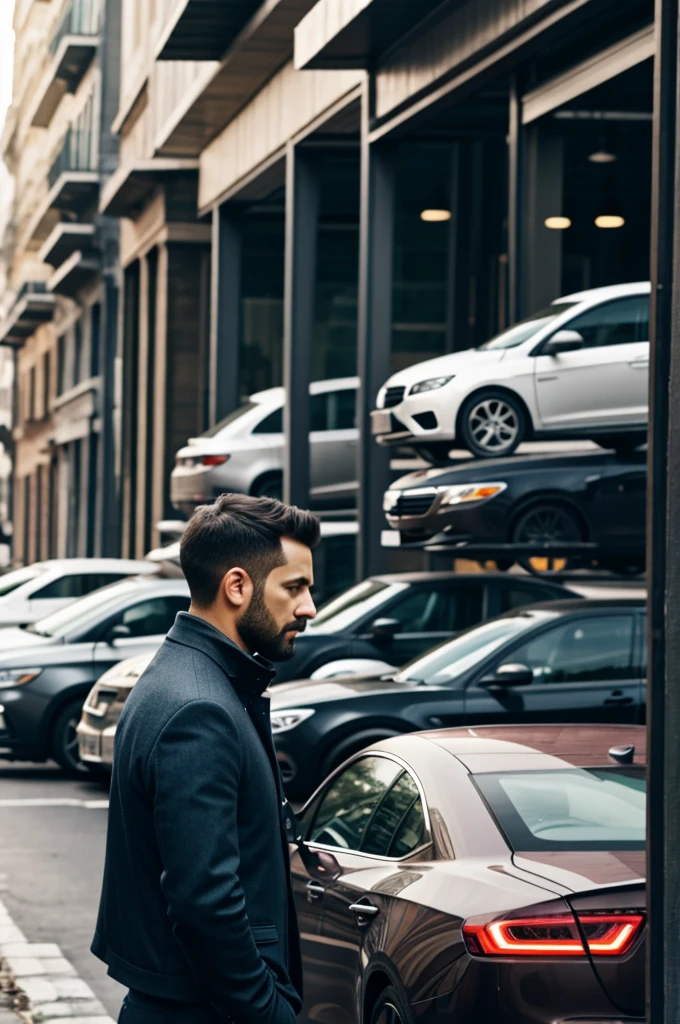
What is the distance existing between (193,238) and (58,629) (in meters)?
17.5

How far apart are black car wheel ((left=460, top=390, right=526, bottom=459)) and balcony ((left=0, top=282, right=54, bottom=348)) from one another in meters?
39.9

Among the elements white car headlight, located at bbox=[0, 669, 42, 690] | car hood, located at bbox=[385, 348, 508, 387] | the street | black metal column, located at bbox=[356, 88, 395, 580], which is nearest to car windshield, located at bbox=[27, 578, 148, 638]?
white car headlight, located at bbox=[0, 669, 42, 690]

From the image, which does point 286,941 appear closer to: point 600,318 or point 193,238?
point 600,318

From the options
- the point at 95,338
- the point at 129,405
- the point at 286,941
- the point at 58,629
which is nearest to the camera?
the point at 286,941

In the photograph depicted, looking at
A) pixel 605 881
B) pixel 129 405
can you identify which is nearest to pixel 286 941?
pixel 605 881

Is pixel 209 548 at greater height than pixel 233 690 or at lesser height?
greater

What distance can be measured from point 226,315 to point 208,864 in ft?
91.2

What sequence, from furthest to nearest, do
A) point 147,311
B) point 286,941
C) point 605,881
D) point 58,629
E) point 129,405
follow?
point 129,405 < point 147,311 < point 58,629 < point 605,881 < point 286,941

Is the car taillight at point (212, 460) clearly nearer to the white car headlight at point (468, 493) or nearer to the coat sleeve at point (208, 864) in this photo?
the white car headlight at point (468, 493)

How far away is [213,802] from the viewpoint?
10.5 ft

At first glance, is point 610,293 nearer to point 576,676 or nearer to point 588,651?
point 588,651

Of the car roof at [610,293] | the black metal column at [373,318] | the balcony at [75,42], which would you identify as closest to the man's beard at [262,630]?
the car roof at [610,293]

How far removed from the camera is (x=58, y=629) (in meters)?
17.5

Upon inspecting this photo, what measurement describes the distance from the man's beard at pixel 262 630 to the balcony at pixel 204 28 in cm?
2161
